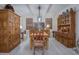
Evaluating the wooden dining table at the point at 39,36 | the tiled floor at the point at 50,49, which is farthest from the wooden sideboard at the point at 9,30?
the wooden dining table at the point at 39,36

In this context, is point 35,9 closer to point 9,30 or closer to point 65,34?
point 9,30

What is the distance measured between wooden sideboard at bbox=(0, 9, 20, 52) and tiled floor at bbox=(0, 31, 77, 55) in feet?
0.39

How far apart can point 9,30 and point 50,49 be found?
92cm

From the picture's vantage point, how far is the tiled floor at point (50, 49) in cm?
263

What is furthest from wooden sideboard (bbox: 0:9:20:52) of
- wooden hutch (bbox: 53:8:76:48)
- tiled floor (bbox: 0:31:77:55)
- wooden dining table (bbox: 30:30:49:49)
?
wooden hutch (bbox: 53:8:76:48)

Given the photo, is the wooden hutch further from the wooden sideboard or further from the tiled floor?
the wooden sideboard

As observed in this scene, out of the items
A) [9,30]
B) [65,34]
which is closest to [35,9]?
[9,30]

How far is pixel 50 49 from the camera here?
2.85m

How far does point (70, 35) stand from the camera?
2.79 meters

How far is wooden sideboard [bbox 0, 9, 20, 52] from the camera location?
261 cm

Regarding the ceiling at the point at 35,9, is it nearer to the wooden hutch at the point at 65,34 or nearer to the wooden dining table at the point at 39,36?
the wooden hutch at the point at 65,34

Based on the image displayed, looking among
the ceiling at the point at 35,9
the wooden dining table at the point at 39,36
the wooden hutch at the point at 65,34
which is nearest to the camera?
the ceiling at the point at 35,9

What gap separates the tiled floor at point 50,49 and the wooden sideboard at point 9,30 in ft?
0.39
